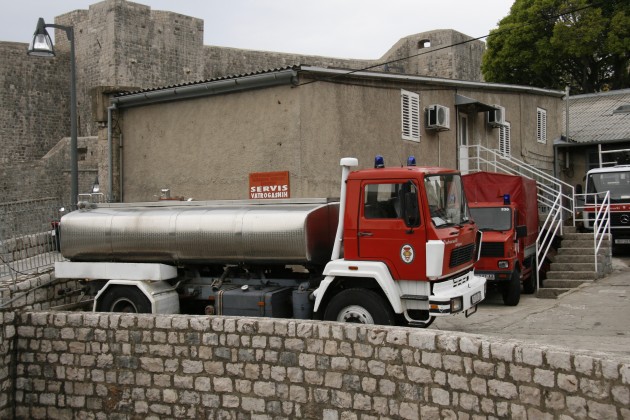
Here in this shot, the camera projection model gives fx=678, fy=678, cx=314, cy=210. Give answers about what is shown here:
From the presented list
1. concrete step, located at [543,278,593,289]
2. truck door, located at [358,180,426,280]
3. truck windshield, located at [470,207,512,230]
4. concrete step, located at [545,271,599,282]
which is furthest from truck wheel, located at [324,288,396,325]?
concrete step, located at [545,271,599,282]

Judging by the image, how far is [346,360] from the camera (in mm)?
7359

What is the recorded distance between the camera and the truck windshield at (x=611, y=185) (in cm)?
1847

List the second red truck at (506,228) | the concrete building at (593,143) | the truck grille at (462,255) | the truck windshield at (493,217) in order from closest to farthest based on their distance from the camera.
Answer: the truck grille at (462,255) < the second red truck at (506,228) < the truck windshield at (493,217) < the concrete building at (593,143)

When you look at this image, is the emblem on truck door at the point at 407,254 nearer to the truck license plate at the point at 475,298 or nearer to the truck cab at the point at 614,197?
the truck license plate at the point at 475,298

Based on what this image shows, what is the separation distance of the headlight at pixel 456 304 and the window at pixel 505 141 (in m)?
11.9

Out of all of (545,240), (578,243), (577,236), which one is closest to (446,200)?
(545,240)

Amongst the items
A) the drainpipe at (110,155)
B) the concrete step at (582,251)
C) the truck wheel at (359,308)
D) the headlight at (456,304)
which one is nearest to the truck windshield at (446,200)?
the headlight at (456,304)

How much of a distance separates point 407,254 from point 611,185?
41.4 ft

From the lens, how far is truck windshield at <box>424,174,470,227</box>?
8508 mm

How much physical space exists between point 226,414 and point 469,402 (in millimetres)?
3054

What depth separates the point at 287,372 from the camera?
7766 millimetres

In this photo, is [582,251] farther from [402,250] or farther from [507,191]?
[402,250]

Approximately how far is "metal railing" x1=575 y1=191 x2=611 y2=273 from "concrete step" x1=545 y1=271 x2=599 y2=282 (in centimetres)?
17

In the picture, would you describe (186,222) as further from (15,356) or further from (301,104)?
(301,104)
